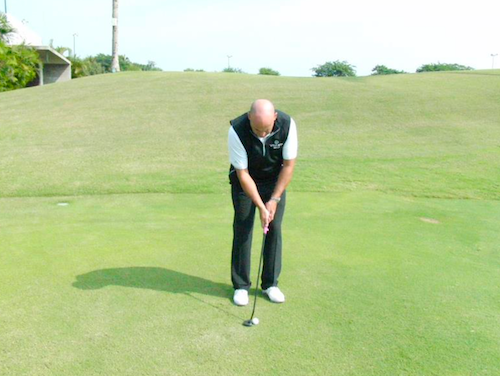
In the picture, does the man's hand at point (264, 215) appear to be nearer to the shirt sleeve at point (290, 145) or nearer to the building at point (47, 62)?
the shirt sleeve at point (290, 145)

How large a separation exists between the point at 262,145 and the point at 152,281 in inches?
64.9

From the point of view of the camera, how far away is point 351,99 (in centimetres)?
1867

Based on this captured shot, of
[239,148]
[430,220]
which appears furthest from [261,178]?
[430,220]

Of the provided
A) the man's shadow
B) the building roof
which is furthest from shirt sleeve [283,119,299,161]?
the building roof

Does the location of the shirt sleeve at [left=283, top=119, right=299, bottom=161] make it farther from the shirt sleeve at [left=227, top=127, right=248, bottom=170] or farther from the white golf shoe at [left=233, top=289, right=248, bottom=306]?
the white golf shoe at [left=233, top=289, right=248, bottom=306]

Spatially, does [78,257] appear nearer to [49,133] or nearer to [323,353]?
[323,353]

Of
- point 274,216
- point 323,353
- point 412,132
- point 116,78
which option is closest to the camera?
point 323,353

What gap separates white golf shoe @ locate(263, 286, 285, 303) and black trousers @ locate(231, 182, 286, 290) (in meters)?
0.06

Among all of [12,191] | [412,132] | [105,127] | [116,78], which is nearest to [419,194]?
[412,132]

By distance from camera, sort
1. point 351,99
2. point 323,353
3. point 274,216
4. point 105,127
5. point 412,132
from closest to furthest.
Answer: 1. point 323,353
2. point 274,216
3. point 412,132
4. point 105,127
5. point 351,99

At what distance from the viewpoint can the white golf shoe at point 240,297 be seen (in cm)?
427

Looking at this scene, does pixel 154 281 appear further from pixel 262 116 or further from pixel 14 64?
pixel 14 64

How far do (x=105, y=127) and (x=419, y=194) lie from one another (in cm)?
977

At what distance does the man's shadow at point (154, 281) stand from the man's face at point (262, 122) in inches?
Answer: 57.1
